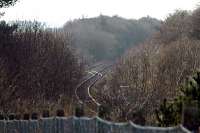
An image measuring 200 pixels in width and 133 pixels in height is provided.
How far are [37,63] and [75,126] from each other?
47313 mm

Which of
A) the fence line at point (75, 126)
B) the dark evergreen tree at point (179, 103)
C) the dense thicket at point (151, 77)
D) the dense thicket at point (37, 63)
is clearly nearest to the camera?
the fence line at point (75, 126)

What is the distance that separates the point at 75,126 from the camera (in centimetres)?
1553

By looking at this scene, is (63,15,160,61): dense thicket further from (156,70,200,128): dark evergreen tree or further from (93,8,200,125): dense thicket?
(156,70,200,128): dark evergreen tree

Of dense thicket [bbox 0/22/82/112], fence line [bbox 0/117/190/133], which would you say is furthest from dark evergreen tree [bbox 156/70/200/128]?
dense thicket [bbox 0/22/82/112]

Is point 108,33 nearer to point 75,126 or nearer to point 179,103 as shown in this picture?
point 75,126

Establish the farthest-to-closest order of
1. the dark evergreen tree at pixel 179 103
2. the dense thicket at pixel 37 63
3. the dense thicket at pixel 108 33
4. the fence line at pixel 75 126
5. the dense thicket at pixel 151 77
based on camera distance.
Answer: the dense thicket at pixel 108 33, the dense thicket at pixel 37 63, the dense thicket at pixel 151 77, the dark evergreen tree at pixel 179 103, the fence line at pixel 75 126

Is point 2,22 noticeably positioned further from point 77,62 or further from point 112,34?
point 112,34

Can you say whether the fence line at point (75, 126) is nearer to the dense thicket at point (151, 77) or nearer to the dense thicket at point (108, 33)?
the dense thicket at point (151, 77)

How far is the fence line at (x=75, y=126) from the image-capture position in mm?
10943

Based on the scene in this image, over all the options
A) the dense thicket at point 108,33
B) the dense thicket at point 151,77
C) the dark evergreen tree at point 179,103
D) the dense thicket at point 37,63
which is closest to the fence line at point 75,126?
the dark evergreen tree at point 179,103

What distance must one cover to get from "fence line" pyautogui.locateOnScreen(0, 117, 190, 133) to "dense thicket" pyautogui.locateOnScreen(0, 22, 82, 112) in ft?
92.9

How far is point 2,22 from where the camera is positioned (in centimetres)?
5531

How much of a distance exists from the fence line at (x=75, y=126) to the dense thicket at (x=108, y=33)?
102970 mm

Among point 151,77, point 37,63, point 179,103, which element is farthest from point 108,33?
point 179,103
